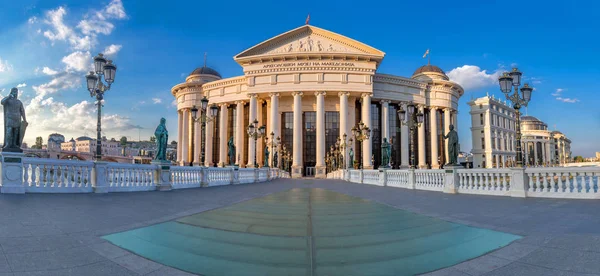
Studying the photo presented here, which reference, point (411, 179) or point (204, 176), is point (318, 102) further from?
point (204, 176)

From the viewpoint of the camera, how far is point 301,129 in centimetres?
5528

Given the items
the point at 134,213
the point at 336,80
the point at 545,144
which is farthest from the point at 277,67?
the point at 545,144

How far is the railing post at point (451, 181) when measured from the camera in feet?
47.1

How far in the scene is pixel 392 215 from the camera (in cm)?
723

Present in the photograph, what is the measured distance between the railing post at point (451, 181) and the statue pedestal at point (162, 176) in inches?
512

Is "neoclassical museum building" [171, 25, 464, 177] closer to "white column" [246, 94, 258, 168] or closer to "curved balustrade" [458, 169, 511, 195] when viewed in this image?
"white column" [246, 94, 258, 168]

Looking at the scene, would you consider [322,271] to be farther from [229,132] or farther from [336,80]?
[229,132]

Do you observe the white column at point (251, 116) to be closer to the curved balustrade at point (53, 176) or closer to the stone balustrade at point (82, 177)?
the stone balustrade at point (82, 177)

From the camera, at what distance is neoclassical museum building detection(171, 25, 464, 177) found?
5512 cm

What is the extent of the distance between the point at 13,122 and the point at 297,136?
44.2 metres

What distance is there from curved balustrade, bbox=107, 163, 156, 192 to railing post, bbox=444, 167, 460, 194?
13.5m

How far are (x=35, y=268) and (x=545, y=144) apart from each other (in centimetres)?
15386

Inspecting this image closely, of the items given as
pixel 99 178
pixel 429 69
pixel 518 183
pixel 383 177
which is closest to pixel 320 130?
pixel 383 177

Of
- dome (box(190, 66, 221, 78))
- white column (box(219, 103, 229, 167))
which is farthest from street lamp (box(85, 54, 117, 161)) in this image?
dome (box(190, 66, 221, 78))
